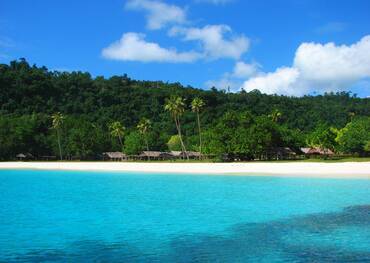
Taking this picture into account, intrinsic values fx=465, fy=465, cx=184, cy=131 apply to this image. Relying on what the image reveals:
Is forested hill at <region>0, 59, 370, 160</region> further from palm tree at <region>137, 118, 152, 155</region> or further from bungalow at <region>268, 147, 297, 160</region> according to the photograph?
bungalow at <region>268, 147, 297, 160</region>

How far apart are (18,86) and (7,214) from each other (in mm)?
98430

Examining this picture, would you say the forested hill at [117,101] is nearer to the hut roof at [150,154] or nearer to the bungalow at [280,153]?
the hut roof at [150,154]

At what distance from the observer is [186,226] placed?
1678cm

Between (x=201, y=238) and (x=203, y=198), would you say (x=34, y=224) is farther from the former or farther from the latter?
(x=203, y=198)

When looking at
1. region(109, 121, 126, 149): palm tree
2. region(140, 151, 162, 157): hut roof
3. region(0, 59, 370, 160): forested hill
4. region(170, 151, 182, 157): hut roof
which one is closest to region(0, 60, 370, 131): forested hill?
region(0, 59, 370, 160): forested hill

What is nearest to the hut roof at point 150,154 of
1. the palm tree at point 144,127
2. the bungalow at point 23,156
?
the palm tree at point 144,127

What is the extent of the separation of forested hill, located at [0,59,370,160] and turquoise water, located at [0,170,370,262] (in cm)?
7658

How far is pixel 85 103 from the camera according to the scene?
A: 120 metres

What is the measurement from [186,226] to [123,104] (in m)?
106

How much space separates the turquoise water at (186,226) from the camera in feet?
41.2

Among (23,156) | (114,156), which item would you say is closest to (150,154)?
(114,156)

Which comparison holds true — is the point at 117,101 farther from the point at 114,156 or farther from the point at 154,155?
the point at 154,155

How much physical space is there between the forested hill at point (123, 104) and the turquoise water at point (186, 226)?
76.6 metres

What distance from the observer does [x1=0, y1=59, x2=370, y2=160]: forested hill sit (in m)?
111
